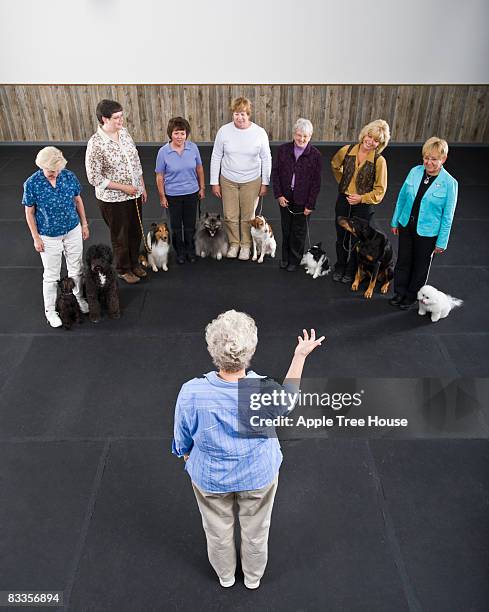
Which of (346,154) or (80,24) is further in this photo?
(80,24)

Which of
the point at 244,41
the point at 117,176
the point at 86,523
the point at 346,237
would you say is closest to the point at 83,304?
the point at 117,176

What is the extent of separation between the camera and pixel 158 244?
4.88 meters

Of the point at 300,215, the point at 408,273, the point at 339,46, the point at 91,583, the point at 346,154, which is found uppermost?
the point at 339,46

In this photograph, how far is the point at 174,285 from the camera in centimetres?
489

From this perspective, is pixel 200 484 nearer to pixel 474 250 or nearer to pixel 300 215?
pixel 300 215

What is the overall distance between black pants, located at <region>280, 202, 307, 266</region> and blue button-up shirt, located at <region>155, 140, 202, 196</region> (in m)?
0.88

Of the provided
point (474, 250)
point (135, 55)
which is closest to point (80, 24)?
point (135, 55)

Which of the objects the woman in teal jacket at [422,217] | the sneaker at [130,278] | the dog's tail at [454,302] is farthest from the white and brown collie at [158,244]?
the dog's tail at [454,302]

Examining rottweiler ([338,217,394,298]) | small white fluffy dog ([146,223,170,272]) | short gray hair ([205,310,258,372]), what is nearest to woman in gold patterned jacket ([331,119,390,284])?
rottweiler ([338,217,394,298])

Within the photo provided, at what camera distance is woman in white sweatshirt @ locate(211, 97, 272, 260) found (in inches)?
178

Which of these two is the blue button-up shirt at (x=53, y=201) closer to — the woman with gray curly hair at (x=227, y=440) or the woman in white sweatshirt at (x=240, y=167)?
the woman in white sweatshirt at (x=240, y=167)

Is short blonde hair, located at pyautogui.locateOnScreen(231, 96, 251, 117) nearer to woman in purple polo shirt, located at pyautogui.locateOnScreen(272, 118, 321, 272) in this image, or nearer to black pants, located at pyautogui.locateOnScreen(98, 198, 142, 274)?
woman in purple polo shirt, located at pyautogui.locateOnScreen(272, 118, 321, 272)

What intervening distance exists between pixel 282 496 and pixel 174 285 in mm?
2504

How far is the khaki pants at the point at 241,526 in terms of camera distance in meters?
2.12
